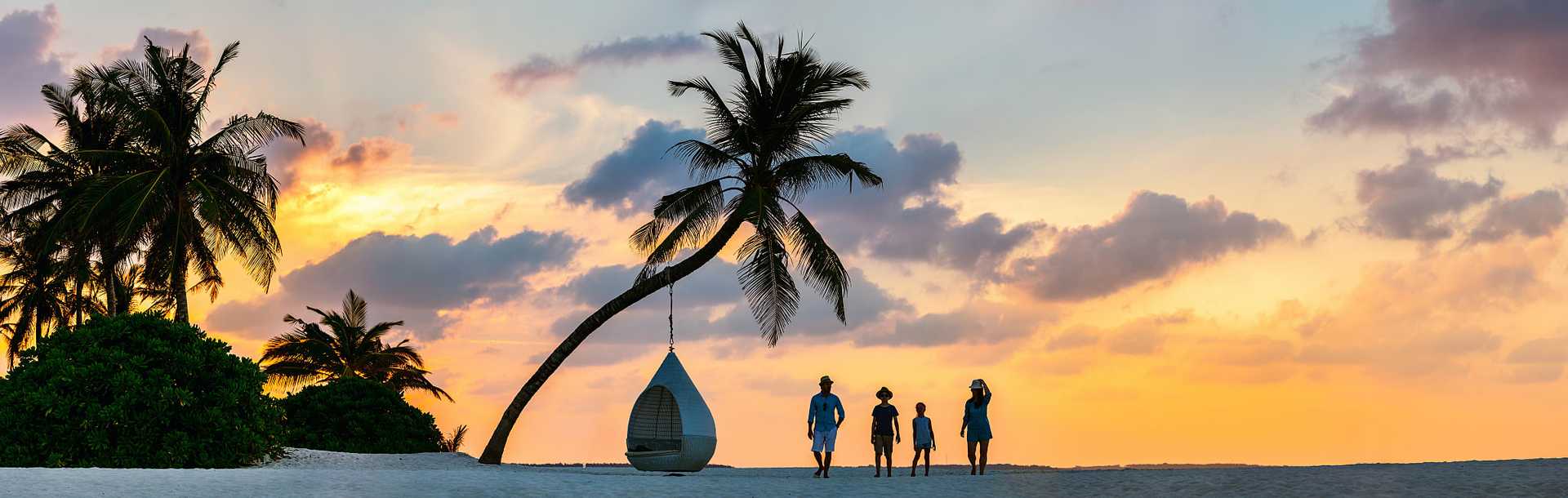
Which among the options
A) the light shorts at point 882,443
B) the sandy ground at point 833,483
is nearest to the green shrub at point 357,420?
the sandy ground at point 833,483

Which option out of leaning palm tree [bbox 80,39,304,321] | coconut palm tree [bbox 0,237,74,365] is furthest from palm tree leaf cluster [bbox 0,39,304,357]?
coconut palm tree [bbox 0,237,74,365]

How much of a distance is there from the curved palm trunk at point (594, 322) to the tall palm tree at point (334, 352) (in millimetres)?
19629

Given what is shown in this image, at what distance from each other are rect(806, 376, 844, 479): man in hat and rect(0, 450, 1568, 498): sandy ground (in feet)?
5.19

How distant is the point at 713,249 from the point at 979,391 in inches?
372

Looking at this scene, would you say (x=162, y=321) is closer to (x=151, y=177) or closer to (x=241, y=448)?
(x=241, y=448)

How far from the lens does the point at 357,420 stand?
3462 cm

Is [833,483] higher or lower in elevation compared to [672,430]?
lower

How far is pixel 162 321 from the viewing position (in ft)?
81.9

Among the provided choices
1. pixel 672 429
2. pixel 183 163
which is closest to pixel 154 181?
pixel 183 163

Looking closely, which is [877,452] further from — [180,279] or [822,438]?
[180,279]

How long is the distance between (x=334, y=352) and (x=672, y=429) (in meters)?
25.8

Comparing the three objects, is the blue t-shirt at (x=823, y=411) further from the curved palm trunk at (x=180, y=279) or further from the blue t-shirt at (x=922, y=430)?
the curved palm trunk at (x=180, y=279)

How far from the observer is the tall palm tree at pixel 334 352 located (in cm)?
4747

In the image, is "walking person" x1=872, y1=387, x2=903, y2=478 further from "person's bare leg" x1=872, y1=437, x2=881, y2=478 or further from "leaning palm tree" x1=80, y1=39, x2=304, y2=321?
"leaning palm tree" x1=80, y1=39, x2=304, y2=321
